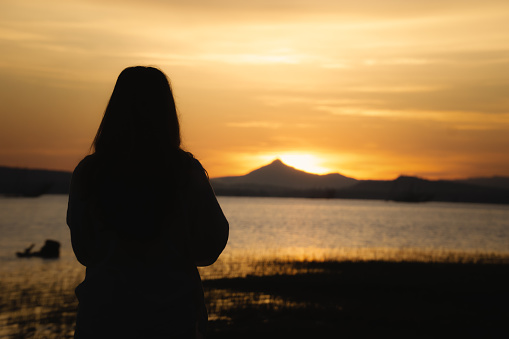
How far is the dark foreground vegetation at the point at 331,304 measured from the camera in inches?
523

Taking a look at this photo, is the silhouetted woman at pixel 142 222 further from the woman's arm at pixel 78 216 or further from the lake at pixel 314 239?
the lake at pixel 314 239

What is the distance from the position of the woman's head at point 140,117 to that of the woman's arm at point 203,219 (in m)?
0.22

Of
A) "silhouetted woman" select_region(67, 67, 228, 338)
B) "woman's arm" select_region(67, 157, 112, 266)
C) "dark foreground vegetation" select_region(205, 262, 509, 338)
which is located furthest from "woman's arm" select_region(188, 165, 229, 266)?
"dark foreground vegetation" select_region(205, 262, 509, 338)

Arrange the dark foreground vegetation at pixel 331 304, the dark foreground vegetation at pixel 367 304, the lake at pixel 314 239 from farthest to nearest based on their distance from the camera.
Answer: the lake at pixel 314 239, the dark foreground vegetation at pixel 331 304, the dark foreground vegetation at pixel 367 304

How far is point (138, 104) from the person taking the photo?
2832 millimetres

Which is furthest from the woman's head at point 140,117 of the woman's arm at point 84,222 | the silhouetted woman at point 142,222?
the woman's arm at point 84,222

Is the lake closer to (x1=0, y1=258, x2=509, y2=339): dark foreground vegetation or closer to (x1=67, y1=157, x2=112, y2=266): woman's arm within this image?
(x1=0, y1=258, x2=509, y2=339): dark foreground vegetation

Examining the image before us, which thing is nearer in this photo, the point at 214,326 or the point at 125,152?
the point at 125,152

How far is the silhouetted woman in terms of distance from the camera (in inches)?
103

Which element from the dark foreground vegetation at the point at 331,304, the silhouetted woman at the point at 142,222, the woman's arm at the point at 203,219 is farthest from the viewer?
the dark foreground vegetation at the point at 331,304

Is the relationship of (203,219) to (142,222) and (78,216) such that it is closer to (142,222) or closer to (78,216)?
(142,222)

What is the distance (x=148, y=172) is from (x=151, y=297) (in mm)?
575

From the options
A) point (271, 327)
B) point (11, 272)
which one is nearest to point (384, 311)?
point (271, 327)

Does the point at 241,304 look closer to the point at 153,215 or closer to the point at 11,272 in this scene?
the point at 153,215
